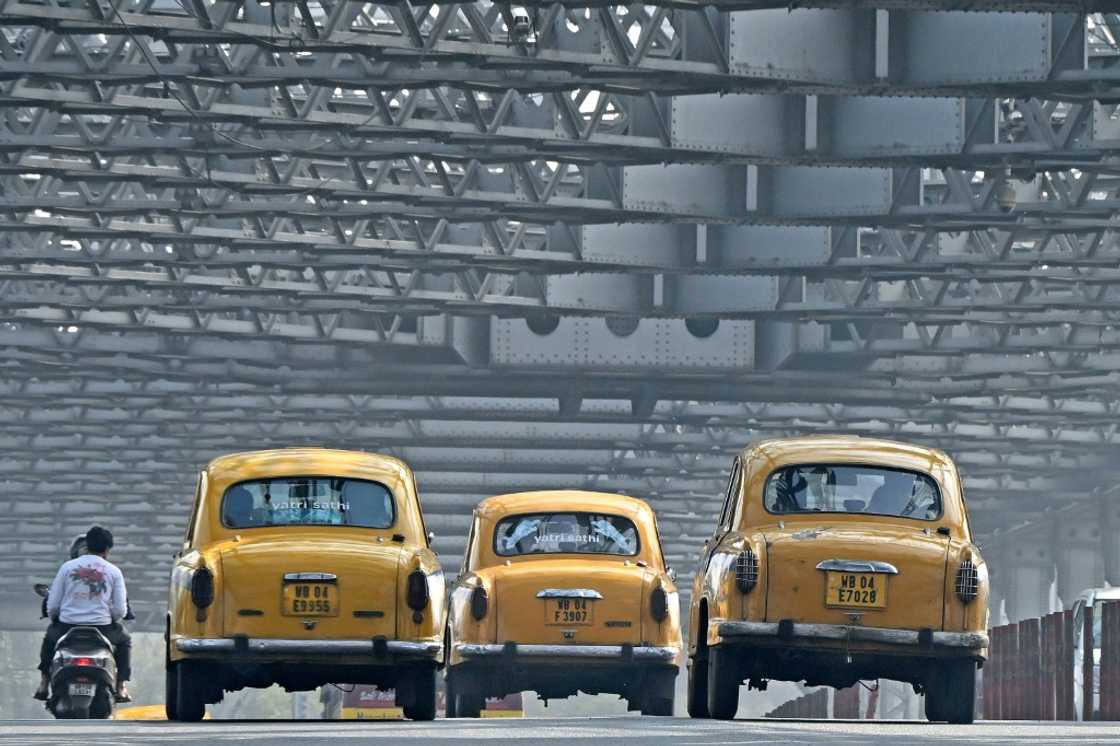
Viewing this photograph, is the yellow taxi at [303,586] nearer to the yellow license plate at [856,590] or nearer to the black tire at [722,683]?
the black tire at [722,683]

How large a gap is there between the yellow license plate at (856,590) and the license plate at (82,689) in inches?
231

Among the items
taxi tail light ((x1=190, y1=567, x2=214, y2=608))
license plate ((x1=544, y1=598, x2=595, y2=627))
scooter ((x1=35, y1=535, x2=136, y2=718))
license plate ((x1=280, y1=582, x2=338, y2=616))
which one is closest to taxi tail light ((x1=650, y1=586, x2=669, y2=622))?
license plate ((x1=544, y1=598, x2=595, y2=627))

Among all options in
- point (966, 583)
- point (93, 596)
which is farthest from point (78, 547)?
point (966, 583)

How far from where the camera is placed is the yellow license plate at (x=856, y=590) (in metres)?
16.1

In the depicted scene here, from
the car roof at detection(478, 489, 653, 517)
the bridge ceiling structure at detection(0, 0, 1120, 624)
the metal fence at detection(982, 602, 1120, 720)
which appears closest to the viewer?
the car roof at detection(478, 489, 653, 517)

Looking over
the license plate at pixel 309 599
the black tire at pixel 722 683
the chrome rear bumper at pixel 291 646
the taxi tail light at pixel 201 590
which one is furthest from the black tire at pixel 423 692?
the black tire at pixel 722 683

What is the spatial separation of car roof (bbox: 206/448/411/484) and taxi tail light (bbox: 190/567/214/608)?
3.54 ft

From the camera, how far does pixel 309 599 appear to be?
15.9m

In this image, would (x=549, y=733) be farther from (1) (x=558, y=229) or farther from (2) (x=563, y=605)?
(1) (x=558, y=229)

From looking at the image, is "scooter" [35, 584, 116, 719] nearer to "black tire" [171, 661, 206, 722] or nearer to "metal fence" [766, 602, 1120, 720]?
"black tire" [171, 661, 206, 722]

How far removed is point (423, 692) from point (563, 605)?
254cm

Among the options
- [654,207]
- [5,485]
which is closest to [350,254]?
[654,207]

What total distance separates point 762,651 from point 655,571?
3.05 meters

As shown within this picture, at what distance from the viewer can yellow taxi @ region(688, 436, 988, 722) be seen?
52.6 feet
